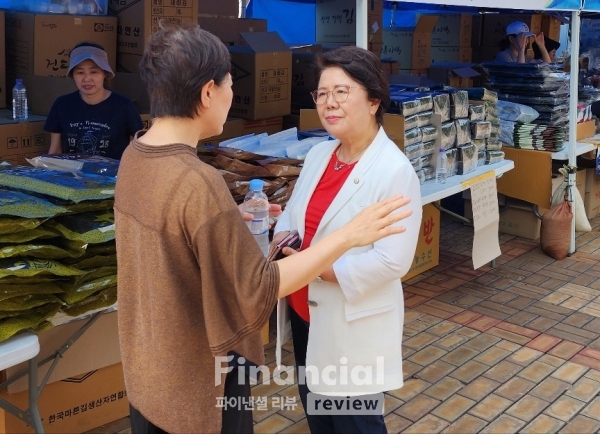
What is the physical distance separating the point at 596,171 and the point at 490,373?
10.1 ft

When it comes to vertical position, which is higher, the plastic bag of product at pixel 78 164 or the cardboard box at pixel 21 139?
the cardboard box at pixel 21 139

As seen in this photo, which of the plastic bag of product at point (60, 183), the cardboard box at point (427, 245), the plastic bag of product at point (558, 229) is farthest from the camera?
the plastic bag of product at point (558, 229)

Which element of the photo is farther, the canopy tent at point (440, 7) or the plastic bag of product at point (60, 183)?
the canopy tent at point (440, 7)

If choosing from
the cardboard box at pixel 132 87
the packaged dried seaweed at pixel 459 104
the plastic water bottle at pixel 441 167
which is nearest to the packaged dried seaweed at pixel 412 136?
the plastic water bottle at pixel 441 167

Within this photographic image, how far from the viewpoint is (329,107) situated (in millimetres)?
2115

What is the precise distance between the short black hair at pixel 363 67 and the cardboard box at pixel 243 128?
209 cm

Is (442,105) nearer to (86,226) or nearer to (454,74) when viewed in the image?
(454,74)

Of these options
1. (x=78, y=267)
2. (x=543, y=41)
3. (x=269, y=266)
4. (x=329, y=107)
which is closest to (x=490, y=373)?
(x=329, y=107)

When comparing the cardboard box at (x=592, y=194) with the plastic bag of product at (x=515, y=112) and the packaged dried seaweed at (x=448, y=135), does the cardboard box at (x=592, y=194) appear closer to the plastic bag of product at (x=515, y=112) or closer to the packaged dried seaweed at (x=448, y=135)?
the plastic bag of product at (x=515, y=112)

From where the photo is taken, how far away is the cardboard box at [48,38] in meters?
4.00

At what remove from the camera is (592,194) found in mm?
6328

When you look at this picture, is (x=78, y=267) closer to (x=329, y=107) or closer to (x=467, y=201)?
(x=329, y=107)

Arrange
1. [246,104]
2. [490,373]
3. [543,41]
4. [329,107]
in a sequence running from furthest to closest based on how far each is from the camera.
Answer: [543,41] < [246,104] < [490,373] < [329,107]

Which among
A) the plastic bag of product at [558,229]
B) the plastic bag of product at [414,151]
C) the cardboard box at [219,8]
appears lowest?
the plastic bag of product at [558,229]
